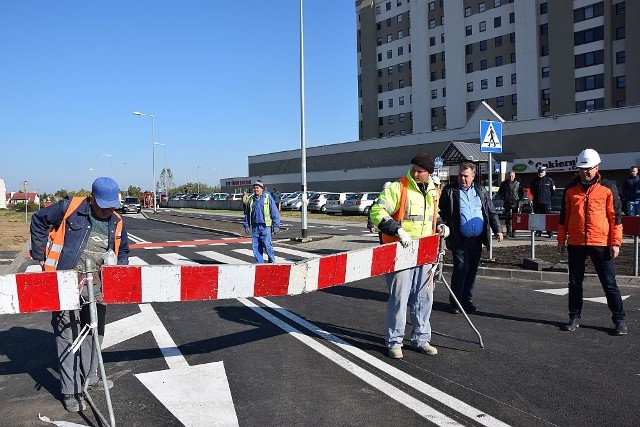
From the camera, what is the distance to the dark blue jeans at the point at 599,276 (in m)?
6.01

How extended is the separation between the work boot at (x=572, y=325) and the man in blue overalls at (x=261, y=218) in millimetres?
6185

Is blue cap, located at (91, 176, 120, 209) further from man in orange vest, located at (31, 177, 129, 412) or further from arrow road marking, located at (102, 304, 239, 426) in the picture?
arrow road marking, located at (102, 304, 239, 426)

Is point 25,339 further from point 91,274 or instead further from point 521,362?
point 521,362

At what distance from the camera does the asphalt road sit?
3.97m

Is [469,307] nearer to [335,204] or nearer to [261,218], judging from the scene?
[261,218]

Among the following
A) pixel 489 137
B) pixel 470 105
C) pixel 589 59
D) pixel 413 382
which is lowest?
pixel 413 382

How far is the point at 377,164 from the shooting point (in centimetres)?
6319

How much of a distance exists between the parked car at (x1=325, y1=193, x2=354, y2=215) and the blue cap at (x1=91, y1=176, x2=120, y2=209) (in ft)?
106

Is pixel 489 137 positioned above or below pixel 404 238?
above

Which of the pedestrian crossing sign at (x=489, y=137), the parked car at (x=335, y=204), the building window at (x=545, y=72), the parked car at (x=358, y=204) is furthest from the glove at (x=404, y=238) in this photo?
the building window at (x=545, y=72)

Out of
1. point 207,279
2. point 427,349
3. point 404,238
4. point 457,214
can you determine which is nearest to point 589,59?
point 457,214

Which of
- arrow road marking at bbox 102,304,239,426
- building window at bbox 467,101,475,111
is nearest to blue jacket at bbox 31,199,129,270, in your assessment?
arrow road marking at bbox 102,304,239,426

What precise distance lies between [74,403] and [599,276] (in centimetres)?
528

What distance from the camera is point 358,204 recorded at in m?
35.5
